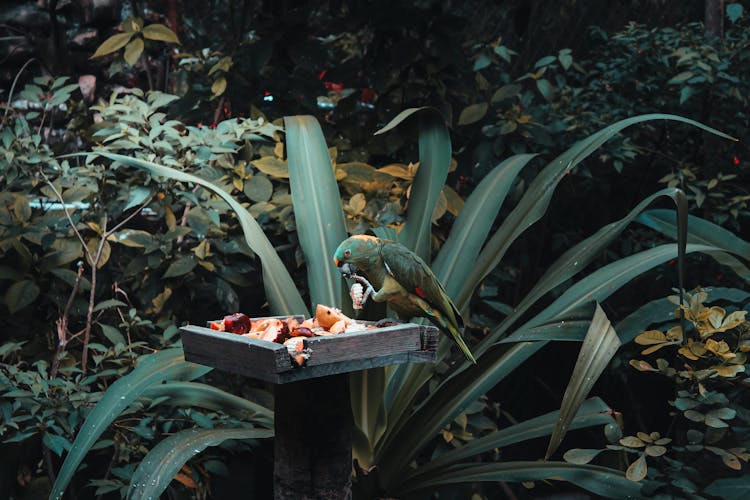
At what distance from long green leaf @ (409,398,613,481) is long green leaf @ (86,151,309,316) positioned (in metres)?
0.44

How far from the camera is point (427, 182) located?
1849 millimetres

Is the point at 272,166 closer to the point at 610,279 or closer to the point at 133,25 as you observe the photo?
the point at 133,25

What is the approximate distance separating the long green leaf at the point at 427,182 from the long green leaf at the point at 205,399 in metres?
0.50

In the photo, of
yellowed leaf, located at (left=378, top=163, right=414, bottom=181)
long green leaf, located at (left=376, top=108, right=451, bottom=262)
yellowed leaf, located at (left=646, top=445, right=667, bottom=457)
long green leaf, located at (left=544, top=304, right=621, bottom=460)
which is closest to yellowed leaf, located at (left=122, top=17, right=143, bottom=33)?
yellowed leaf, located at (left=378, top=163, right=414, bottom=181)

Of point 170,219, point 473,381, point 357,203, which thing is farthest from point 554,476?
point 170,219

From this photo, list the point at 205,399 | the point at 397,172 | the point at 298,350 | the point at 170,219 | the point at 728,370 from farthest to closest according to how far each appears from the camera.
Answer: the point at 397,172, the point at 170,219, the point at 205,399, the point at 728,370, the point at 298,350

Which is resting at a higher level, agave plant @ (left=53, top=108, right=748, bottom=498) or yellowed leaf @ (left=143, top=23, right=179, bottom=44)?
yellowed leaf @ (left=143, top=23, right=179, bottom=44)

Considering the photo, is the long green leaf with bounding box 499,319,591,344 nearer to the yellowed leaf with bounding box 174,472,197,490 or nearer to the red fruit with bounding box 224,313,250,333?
the red fruit with bounding box 224,313,250,333

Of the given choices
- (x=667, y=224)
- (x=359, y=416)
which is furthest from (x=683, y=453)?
(x=359, y=416)

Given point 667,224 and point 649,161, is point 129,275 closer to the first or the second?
point 667,224

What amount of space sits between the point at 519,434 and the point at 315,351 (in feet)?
2.22

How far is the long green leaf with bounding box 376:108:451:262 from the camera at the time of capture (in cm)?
183

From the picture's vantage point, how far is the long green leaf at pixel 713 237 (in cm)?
166

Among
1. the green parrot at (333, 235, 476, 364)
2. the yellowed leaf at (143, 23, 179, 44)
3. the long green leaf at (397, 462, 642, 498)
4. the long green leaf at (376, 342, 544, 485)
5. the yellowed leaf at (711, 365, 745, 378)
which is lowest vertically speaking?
the long green leaf at (397, 462, 642, 498)
